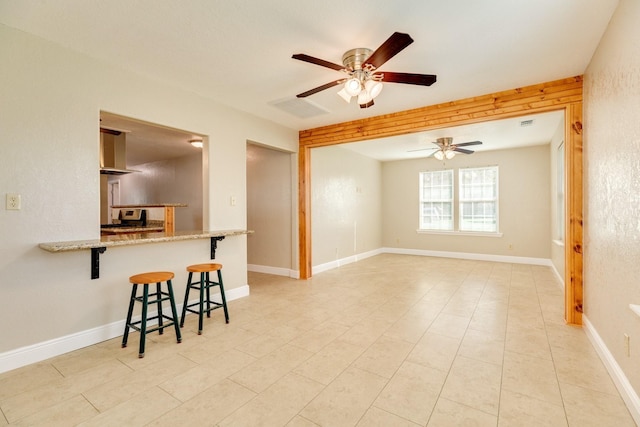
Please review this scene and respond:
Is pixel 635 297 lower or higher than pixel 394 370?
higher

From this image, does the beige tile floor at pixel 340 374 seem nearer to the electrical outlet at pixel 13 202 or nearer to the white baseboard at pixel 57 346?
the white baseboard at pixel 57 346

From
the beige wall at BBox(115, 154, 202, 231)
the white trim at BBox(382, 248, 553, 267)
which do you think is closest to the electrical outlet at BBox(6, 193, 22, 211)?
the beige wall at BBox(115, 154, 202, 231)

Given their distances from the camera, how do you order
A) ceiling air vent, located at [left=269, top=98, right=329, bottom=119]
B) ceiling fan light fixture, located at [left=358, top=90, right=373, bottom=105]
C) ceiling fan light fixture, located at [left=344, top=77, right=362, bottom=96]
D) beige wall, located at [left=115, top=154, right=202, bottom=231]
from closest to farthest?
ceiling fan light fixture, located at [left=344, top=77, right=362, bottom=96]
ceiling fan light fixture, located at [left=358, top=90, right=373, bottom=105]
ceiling air vent, located at [left=269, top=98, right=329, bottom=119]
beige wall, located at [left=115, top=154, right=202, bottom=231]

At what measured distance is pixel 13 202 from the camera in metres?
2.25

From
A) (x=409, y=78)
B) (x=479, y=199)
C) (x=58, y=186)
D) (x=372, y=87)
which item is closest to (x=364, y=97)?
(x=372, y=87)

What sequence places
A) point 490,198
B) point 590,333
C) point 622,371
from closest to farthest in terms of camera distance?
point 622,371
point 590,333
point 490,198

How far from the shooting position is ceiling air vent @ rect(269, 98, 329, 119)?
145 inches

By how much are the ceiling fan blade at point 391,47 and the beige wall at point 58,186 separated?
2308 mm

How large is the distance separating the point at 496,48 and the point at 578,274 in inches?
93.3

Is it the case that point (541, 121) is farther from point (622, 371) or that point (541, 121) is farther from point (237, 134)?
point (237, 134)

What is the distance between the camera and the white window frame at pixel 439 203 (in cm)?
734

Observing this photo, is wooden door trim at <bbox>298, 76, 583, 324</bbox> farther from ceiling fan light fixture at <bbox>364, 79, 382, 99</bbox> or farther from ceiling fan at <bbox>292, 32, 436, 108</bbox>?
ceiling fan light fixture at <bbox>364, 79, 382, 99</bbox>

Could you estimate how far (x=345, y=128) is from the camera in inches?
184

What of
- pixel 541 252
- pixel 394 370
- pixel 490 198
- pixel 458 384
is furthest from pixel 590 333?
pixel 490 198
